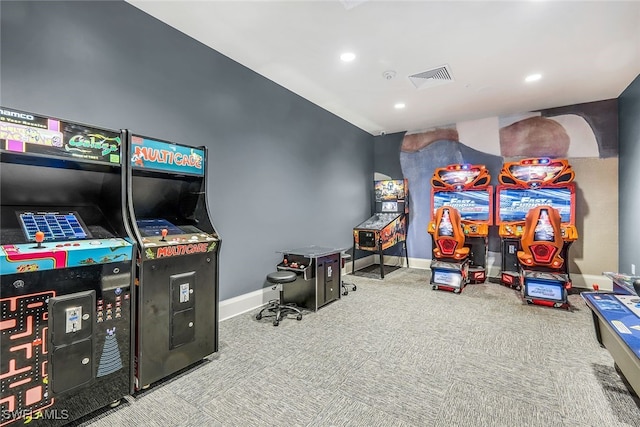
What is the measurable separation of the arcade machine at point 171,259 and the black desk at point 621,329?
8.75 ft

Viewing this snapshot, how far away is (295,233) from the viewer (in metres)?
4.23

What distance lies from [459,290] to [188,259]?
3756mm

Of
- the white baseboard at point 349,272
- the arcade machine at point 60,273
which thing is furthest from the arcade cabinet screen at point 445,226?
the arcade machine at point 60,273

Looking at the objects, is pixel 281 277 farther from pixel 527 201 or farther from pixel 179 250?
pixel 527 201

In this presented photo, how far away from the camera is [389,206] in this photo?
602 centimetres

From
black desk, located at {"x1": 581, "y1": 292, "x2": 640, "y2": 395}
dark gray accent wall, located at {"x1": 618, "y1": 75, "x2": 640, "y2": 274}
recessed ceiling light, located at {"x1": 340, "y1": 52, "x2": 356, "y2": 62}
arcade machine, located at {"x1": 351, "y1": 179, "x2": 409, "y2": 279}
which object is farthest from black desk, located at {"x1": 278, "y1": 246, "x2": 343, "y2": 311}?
dark gray accent wall, located at {"x1": 618, "y1": 75, "x2": 640, "y2": 274}

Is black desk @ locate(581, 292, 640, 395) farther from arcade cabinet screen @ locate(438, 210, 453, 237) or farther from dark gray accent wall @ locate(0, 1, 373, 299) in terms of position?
dark gray accent wall @ locate(0, 1, 373, 299)

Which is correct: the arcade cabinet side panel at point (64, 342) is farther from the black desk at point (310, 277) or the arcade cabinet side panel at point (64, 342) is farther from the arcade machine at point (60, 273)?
the black desk at point (310, 277)

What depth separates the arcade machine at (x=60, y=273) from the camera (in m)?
1.46

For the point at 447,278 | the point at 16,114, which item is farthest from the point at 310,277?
the point at 16,114

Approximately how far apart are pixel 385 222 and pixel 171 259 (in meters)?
4.13

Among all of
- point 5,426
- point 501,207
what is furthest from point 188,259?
point 501,207

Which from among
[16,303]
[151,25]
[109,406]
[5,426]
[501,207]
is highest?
[151,25]

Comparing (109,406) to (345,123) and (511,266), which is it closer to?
(345,123)
